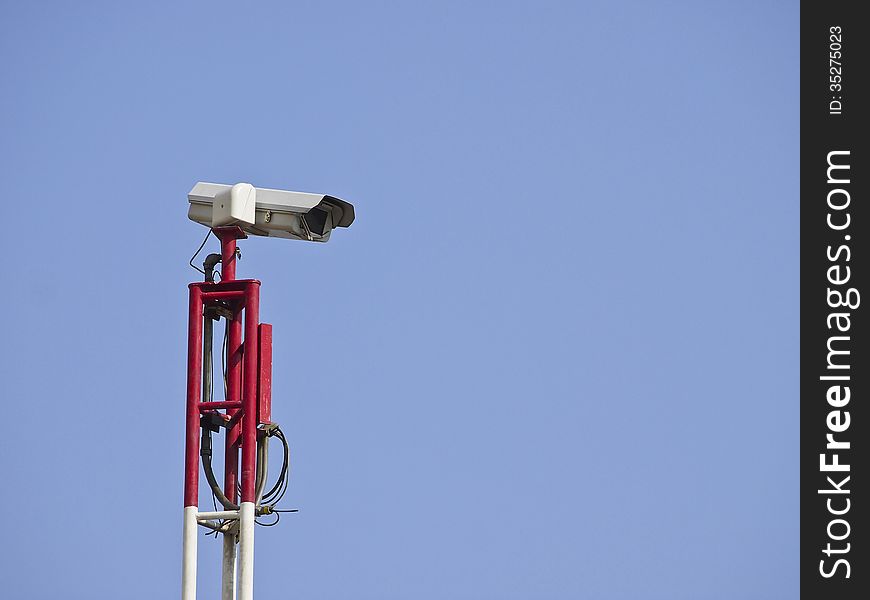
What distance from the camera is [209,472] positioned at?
17.3 meters

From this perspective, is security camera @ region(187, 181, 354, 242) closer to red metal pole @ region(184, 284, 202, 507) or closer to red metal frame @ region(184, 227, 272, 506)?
red metal frame @ region(184, 227, 272, 506)

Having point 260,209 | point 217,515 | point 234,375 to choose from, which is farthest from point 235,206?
point 217,515

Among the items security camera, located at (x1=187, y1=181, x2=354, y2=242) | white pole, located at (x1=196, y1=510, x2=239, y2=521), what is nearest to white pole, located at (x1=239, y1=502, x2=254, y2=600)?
white pole, located at (x1=196, y1=510, x2=239, y2=521)

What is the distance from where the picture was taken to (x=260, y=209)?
58.2 ft

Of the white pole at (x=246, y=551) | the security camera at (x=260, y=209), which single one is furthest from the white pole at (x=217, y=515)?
the security camera at (x=260, y=209)

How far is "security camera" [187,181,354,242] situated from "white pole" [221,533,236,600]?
127 inches

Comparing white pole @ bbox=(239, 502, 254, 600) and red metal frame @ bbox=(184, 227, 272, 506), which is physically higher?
red metal frame @ bbox=(184, 227, 272, 506)

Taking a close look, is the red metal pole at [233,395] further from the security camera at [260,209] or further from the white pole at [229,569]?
the security camera at [260,209]

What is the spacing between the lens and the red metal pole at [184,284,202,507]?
671 inches

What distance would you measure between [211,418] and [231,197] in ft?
7.53

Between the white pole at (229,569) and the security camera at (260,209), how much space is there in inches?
127

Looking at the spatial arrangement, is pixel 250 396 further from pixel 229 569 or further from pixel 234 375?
pixel 229 569
